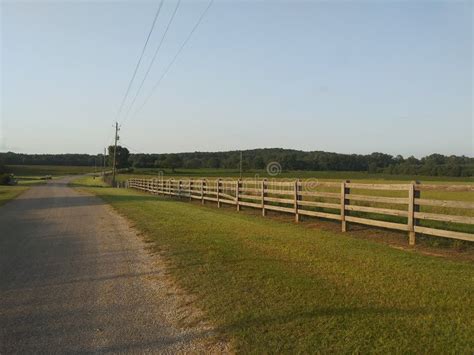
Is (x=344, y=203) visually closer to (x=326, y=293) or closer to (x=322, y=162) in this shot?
(x=326, y=293)

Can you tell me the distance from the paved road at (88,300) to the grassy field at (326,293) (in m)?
0.46

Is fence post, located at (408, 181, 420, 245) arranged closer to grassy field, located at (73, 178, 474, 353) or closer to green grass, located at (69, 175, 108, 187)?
grassy field, located at (73, 178, 474, 353)

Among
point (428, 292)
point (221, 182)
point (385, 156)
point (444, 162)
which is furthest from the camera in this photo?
Result: point (385, 156)

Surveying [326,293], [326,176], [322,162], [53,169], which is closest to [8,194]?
[326,293]

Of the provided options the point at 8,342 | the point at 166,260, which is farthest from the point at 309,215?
the point at 8,342

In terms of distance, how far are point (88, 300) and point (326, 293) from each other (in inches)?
118

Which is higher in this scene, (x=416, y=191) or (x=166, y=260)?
(x=416, y=191)

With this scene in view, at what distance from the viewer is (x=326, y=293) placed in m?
5.59

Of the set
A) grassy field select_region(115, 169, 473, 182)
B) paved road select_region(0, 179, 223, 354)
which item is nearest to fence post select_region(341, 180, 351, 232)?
paved road select_region(0, 179, 223, 354)

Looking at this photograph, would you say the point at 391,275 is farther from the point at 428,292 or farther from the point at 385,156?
the point at 385,156

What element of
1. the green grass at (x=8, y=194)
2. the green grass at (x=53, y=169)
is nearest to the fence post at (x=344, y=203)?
the green grass at (x=8, y=194)

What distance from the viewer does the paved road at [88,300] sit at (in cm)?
438

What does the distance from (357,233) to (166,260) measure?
17.6ft

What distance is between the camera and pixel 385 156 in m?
100
